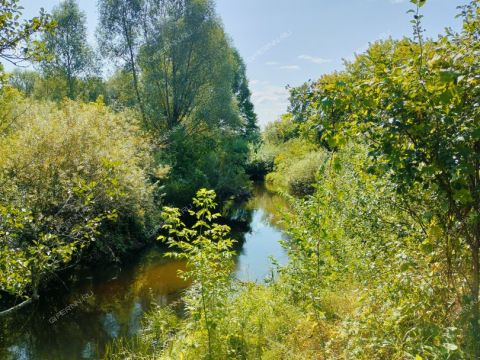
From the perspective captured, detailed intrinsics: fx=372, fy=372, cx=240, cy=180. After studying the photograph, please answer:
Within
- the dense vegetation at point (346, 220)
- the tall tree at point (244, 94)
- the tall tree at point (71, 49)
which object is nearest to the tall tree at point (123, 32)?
the tall tree at point (71, 49)

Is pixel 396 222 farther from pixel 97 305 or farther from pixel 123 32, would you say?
pixel 123 32

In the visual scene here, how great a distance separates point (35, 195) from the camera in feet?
32.5

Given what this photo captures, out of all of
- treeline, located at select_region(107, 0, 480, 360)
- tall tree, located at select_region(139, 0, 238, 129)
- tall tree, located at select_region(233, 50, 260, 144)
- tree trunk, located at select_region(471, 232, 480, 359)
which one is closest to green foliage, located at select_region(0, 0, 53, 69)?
treeline, located at select_region(107, 0, 480, 360)

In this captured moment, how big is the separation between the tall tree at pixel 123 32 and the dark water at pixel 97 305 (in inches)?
485

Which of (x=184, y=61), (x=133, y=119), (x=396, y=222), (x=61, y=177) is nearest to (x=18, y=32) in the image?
(x=396, y=222)

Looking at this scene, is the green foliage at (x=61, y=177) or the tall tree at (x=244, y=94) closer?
the green foliage at (x=61, y=177)

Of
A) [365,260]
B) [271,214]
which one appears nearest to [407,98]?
[365,260]

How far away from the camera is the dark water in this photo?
27.8 feet

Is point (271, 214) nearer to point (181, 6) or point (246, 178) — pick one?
point (246, 178)

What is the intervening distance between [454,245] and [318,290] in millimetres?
2020

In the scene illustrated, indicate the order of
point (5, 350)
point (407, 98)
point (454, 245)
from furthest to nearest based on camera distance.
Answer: point (5, 350) → point (454, 245) → point (407, 98)

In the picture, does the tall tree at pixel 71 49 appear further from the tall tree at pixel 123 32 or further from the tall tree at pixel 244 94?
the tall tree at pixel 244 94

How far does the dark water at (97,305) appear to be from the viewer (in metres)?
8.46

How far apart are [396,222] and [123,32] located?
23.3 m
